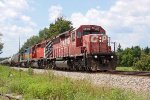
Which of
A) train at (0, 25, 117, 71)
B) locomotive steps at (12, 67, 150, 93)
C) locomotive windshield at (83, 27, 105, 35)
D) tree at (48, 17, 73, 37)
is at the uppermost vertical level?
tree at (48, 17, 73, 37)

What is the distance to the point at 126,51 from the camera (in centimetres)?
8356

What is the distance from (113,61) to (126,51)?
60.0 meters

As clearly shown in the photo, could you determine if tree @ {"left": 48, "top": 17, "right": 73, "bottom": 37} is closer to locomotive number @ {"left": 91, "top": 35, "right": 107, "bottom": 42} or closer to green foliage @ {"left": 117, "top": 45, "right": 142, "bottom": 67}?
green foliage @ {"left": 117, "top": 45, "right": 142, "bottom": 67}

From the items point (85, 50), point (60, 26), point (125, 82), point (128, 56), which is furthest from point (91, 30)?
point (128, 56)

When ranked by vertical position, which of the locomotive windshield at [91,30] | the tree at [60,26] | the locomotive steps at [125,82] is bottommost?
the locomotive steps at [125,82]

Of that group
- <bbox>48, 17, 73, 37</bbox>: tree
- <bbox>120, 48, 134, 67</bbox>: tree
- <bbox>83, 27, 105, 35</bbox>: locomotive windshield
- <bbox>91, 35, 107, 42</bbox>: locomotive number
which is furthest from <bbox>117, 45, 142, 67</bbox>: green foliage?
<bbox>91, 35, 107, 42</bbox>: locomotive number

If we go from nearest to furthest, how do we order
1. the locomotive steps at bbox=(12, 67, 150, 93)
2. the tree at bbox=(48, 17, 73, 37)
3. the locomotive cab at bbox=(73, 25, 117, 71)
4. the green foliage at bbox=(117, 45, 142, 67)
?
1. the locomotive steps at bbox=(12, 67, 150, 93)
2. the locomotive cab at bbox=(73, 25, 117, 71)
3. the tree at bbox=(48, 17, 73, 37)
4. the green foliage at bbox=(117, 45, 142, 67)

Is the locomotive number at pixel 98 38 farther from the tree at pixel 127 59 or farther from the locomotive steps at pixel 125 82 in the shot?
the tree at pixel 127 59

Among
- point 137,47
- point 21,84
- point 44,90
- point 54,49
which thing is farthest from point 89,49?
point 137,47

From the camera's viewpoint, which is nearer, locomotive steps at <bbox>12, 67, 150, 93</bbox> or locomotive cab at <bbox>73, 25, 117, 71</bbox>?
locomotive steps at <bbox>12, 67, 150, 93</bbox>

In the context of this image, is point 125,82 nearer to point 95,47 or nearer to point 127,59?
point 95,47

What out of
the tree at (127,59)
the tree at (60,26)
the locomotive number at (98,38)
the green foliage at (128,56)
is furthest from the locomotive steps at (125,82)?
the tree at (127,59)

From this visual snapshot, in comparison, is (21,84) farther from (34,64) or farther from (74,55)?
(34,64)

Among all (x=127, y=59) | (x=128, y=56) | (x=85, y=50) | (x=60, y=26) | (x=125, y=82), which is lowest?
(x=125, y=82)
